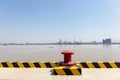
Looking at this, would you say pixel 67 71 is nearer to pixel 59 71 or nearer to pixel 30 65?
pixel 59 71

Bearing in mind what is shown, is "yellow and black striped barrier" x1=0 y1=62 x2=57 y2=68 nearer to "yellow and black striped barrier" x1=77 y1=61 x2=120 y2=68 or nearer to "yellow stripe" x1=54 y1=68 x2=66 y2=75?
"yellow and black striped barrier" x1=77 y1=61 x2=120 y2=68

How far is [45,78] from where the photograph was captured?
602 cm

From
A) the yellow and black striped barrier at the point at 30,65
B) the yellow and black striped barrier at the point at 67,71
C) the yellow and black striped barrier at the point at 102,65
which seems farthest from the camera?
the yellow and black striped barrier at the point at 30,65

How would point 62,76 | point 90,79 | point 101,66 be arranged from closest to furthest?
point 90,79
point 62,76
point 101,66

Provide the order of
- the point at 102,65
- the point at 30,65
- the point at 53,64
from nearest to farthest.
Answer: the point at 102,65 < the point at 53,64 < the point at 30,65

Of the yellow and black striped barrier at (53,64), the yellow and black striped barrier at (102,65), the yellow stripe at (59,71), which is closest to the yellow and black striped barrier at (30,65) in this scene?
the yellow and black striped barrier at (53,64)

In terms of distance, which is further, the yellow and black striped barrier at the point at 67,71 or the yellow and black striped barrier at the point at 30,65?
the yellow and black striped barrier at the point at 30,65

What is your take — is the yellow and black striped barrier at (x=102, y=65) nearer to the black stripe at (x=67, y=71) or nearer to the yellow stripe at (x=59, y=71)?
the black stripe at (x=67, y=71)

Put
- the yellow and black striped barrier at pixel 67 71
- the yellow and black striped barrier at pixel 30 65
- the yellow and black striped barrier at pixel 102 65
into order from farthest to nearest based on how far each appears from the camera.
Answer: the yellow and black striped barrier at pixel 30 65 → the yellow and black striped barrier at pixel 102 65 → the yellow and black striped barrier at pixel 67 71

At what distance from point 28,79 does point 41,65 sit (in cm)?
222

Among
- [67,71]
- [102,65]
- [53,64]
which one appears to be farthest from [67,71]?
[102,65]

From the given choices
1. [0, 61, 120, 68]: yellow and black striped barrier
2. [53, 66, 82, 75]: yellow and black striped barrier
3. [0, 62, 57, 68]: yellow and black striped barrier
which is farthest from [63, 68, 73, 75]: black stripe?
[0, 62, 57, 68]: yellow and black striped barrier

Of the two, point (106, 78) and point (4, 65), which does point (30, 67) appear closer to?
point (4, 65)

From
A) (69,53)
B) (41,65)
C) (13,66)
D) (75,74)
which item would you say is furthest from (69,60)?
(13,66)
